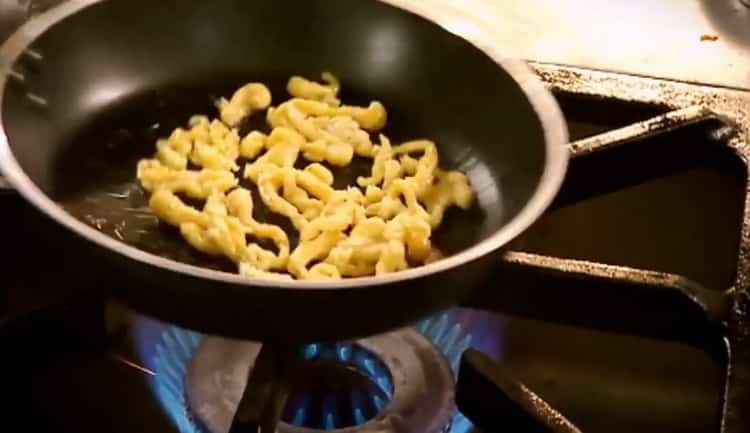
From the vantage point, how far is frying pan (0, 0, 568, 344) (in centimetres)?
55

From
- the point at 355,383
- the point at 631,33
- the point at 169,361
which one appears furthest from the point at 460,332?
the point at 631,33

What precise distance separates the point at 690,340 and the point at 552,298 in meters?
0.08

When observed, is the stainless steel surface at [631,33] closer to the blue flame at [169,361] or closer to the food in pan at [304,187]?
the food in pan at [304,187]

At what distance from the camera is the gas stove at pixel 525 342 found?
26.8 inches

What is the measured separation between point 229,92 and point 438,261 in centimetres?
22

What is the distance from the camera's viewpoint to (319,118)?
74cm

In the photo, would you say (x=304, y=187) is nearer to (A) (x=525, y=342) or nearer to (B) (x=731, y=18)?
(A) (x=525, y=342)

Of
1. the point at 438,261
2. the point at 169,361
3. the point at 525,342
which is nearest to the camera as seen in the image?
the point at 438,261

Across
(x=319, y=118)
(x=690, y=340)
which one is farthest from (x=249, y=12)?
(x=690, y=340)

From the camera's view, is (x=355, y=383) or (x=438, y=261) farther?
(x=355, y=383)

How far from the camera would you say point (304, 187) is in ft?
2.28

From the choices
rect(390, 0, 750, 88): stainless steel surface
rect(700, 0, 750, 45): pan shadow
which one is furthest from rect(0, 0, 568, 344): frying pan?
rect(700, 0, 750, 45): pan shadow

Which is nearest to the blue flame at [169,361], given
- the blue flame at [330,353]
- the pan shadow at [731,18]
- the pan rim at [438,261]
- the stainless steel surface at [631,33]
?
the blue flame at [330,353]

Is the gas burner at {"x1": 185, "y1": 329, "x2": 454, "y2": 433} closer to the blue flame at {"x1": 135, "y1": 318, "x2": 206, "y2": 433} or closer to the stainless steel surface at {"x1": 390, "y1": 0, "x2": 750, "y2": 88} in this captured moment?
the blue flame at {"x1": 135, "y1": 318, "x2": 206, "y2": 433}
